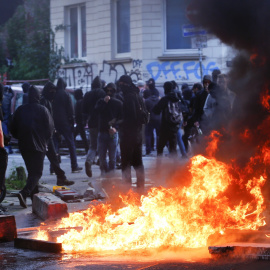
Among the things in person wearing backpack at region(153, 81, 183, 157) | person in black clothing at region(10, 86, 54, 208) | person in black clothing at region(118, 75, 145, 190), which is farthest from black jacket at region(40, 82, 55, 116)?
person in black clothing at region(10, 86, 54, 208)

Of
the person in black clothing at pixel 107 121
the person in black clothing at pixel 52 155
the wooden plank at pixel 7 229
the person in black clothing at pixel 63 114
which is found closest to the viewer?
the wooden plank at pixel 7 229

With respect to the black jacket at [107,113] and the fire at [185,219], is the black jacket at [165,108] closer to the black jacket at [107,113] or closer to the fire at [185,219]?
the black jacket at [107,113]

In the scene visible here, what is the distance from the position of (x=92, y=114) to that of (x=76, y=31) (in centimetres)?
1227

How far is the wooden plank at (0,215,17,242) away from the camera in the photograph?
284 inches

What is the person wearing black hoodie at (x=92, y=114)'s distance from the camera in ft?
41.4

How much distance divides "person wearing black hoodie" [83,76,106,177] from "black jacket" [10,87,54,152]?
2627 mm

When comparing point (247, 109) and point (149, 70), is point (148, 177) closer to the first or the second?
point (247, 109)

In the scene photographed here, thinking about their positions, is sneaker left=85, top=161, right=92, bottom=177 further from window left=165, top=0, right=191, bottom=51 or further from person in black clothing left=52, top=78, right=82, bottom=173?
window left=165, top=0, right=191, bottom=51

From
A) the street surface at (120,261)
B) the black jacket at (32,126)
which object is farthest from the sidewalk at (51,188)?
the street surface at (120,261)

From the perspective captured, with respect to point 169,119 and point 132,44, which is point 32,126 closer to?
point 169,119

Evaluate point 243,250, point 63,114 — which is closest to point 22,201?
point 63,114

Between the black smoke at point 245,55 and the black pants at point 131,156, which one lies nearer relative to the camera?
the black smoke at point 245,55

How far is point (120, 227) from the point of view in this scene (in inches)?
270

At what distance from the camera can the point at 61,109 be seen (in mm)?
13195
